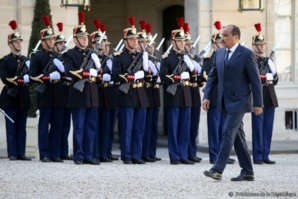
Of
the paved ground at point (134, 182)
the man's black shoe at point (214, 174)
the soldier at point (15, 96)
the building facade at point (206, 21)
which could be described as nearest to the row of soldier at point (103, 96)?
the soldier at point (15, 96)

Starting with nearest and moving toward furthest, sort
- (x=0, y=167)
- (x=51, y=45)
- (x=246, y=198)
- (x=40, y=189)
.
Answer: (x=246, y=198)
(x=40, y=189)
(x=0, y=167)
(x=51, y=45)

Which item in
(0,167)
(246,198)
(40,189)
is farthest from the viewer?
(0,167)

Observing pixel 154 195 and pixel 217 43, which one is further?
pixel 217 43

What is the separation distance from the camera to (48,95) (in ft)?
56.1

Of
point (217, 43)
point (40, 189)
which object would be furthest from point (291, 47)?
point (40, 189)

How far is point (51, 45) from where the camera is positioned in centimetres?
1727

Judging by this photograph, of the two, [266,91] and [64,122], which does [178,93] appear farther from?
[64,122]

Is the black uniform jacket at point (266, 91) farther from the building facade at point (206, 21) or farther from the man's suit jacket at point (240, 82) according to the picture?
the man's suit jacket at point (240, 82)

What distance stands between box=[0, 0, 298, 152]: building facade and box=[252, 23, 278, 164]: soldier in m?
2.79

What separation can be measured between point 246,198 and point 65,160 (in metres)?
6.41

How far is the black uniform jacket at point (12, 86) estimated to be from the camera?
1753cm

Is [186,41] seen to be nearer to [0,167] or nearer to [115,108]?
[115,108]

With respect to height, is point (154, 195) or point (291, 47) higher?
point (291, 47)

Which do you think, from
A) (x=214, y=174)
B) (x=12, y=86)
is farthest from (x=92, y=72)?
(x=214, y=174)
